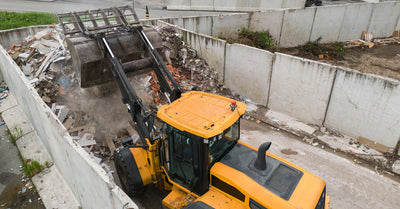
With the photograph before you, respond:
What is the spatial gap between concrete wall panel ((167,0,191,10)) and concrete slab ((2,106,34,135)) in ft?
48.6

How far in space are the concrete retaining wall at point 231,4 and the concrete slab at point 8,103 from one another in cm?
1426

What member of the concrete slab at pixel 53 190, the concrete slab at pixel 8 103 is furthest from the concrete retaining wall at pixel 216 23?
the concrete slab at pixel 53 190

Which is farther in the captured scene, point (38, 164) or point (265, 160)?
point (38, 164)

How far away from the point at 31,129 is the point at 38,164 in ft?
6.76

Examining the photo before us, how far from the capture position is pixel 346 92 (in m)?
7.52

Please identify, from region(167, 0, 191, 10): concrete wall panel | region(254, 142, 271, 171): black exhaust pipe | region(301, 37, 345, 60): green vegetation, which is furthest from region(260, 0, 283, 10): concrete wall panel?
region(254, 142, 271, 171): black exhaust pipe

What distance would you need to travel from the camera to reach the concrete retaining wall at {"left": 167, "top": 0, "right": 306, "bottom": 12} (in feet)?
60.3

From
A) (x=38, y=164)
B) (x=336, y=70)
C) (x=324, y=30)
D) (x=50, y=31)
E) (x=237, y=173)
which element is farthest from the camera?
(x=324, y=30)

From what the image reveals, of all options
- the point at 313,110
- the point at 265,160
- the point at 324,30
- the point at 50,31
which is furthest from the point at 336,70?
the point at 50,31

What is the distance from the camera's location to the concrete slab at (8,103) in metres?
9.26

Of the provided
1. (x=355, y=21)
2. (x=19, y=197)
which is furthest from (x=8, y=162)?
(x=355, y=21)

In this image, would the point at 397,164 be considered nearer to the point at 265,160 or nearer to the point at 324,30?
the point at 265,160

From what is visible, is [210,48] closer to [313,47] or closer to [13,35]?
[313,47]

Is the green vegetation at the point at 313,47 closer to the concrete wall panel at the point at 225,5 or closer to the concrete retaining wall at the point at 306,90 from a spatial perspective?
the concrete retaining wall at the point at 306,90
